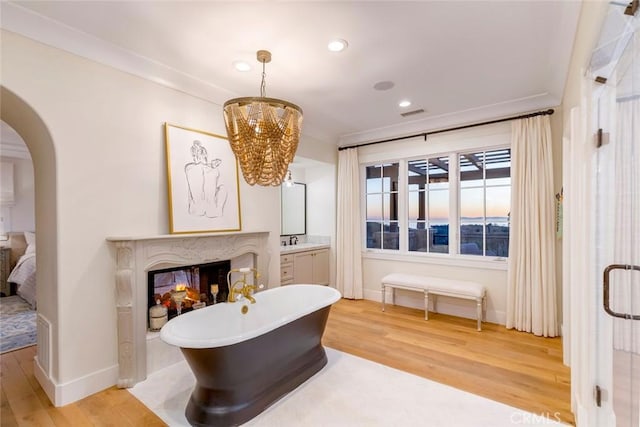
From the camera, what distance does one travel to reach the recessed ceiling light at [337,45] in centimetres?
240

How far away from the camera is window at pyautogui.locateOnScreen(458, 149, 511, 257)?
13.3 ft

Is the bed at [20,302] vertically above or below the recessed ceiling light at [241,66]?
below

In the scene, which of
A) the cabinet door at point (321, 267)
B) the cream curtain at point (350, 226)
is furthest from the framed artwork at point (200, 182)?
the cream curtain at point (350, 226)

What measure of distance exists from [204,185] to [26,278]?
372cm

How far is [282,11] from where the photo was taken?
80.8 inches

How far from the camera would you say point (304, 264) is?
16.4 ft

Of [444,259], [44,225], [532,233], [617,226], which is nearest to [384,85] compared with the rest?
[617,226]

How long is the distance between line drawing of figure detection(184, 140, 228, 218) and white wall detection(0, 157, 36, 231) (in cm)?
439

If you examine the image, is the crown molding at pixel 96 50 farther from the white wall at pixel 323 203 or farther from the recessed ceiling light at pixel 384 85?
the white wall at pixel 323 203

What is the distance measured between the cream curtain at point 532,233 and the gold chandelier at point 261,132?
2970 millimetres

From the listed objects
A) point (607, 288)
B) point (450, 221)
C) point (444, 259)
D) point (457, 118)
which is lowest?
point (444, 259)

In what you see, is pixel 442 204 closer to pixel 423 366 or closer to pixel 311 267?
pixel 311 267

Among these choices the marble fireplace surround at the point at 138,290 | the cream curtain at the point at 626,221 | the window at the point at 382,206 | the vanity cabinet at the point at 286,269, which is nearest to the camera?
the cream curtain at the point at 626,221

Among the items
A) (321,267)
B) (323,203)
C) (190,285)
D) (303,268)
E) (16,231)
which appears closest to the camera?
(190,285)
